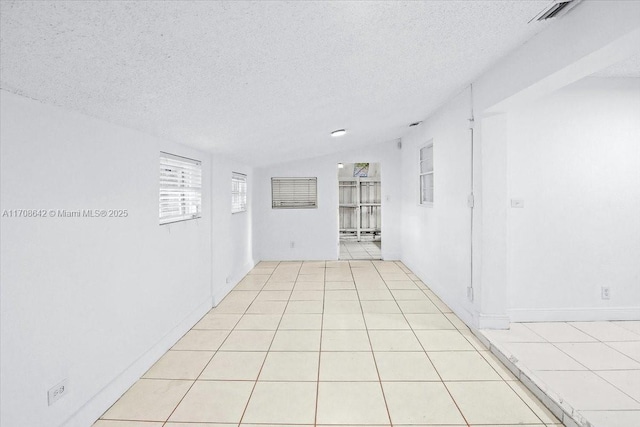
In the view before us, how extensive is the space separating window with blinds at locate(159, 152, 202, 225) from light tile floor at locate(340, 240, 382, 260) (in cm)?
410

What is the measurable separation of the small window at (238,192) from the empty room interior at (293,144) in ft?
2.14

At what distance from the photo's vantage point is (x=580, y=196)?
331 cm

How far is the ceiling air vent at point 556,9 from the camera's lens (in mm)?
1801

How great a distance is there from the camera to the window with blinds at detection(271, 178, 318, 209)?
704 centimetres

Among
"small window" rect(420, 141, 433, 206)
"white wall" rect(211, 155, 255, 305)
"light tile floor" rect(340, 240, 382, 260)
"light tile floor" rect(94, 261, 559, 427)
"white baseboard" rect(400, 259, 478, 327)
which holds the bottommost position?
"light tile floor" rect(94, 261, 559, 427)

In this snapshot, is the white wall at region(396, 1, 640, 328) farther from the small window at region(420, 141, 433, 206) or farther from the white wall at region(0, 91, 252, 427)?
the white wall at region(0, 91, 252, 427)

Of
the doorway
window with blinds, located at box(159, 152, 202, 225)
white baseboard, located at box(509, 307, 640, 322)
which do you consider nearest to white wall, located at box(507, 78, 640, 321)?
white baseboard, located at box(509, 307, 640, 322)

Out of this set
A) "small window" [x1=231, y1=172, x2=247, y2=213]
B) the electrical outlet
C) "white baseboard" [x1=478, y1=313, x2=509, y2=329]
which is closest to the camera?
the electrical outlet

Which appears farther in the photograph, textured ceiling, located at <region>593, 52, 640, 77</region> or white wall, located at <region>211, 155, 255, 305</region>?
white wall, located at <region>211, 155, 255, 305</region>

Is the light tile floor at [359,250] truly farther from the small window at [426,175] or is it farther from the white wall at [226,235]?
the white wall at [226,235]

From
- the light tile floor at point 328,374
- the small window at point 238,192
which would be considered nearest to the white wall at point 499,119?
the light tile floor at point 328,374

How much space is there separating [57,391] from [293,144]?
3675 mm

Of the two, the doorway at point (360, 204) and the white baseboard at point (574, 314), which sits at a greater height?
the doorway at point (360, 204)

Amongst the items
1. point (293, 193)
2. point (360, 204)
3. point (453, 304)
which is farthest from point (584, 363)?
point (360, 204)
